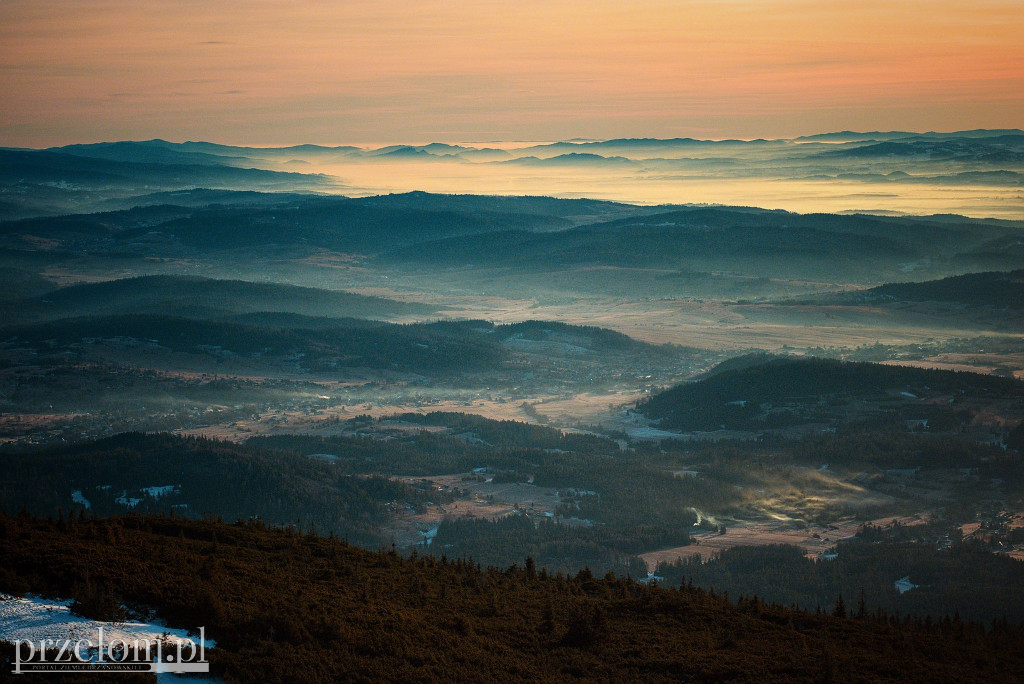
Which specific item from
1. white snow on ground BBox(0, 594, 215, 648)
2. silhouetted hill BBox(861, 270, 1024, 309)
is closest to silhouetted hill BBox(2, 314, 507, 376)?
silhouetted hill BBox(861, 270, 1024, 309)

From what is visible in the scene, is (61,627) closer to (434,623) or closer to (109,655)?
(109,655)

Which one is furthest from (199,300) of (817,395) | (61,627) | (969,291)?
(61,627)

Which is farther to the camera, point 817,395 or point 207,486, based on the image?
point 817,395

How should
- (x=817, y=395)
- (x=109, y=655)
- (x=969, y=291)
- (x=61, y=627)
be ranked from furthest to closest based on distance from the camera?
(x=969, y=291) < (x=817, y=395) < (x=61, y=627) < (x=109, y=655)

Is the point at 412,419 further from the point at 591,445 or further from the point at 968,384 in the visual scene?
the point at 968,384

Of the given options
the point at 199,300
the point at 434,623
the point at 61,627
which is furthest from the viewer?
the point at 199,300

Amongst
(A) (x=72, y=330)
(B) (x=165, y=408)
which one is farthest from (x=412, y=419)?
(A) (x=72, y=330)

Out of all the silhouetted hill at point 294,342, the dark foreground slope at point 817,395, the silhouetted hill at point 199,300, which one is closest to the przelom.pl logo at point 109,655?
the dark foreground slope at point 817,395

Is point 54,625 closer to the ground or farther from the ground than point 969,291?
farther from the ground

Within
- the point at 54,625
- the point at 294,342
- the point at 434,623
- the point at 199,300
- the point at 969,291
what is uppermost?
the point at 54,625
